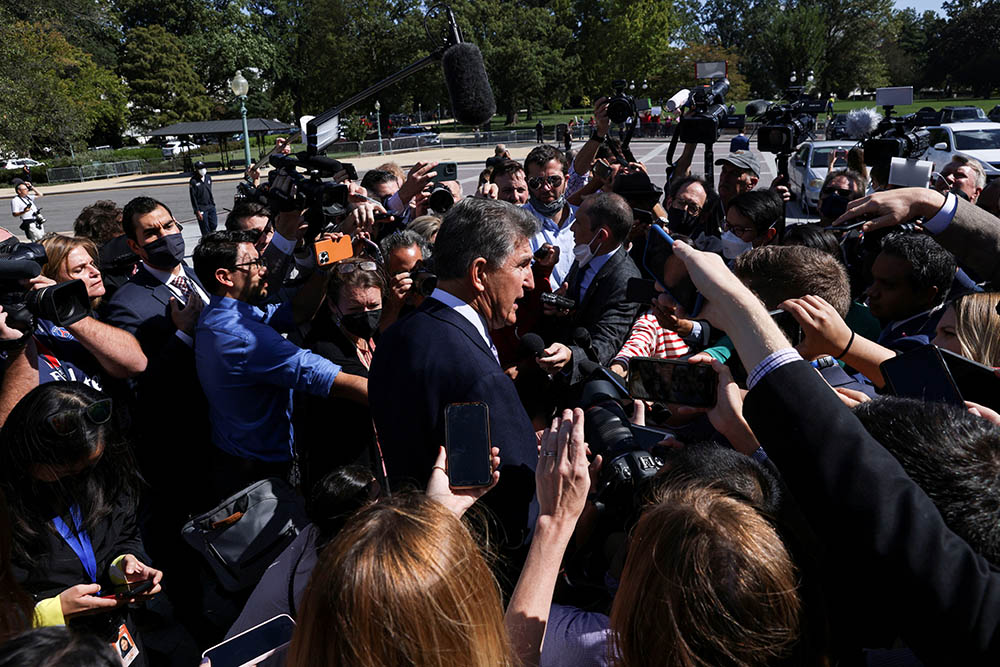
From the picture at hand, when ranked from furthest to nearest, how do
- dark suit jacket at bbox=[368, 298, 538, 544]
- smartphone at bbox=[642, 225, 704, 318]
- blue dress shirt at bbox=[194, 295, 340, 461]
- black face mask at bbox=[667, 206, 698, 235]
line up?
black face mask at bbox=[667, 206, 698, 235] < blue dress shirt at bbox=[194, 295, 340, 461] < dark suit jacket at bbox=[368, 298, 538, 544] < smartphone at bbox=[642, 225, 704, 318]

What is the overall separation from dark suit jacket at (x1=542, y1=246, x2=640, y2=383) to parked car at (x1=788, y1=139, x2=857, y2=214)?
11715mm

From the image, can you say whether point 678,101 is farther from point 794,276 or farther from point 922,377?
point 922,377

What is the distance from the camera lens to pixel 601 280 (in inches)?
166

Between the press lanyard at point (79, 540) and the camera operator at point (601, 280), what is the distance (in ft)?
7.98

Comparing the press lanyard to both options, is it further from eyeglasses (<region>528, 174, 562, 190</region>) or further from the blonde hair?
eyeglasses (<region>528, 174, 562, 190</region>)

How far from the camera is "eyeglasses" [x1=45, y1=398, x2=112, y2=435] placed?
2531mm

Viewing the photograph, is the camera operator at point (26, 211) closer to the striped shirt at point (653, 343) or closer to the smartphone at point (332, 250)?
the smartphone at point (332, 250)

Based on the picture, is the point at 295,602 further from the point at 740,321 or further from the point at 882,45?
the point at 882,45

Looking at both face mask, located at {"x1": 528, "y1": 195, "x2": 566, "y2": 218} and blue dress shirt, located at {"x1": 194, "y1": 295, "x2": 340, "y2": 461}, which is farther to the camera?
face mask, located at {"x1": 528, "y1": 195, "x2": 566, "y2": 218}

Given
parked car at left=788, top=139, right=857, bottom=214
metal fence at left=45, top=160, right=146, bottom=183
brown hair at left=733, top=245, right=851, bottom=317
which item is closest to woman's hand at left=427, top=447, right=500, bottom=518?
A: brown hair at left=733, top=245, right=851, bottom=317

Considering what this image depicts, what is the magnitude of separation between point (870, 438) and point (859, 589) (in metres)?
0.30

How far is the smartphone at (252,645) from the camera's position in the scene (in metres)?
1.64

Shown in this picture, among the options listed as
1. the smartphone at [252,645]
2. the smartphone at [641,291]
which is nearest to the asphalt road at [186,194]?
the smartphone at [641,291]

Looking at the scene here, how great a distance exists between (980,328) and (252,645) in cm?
262
